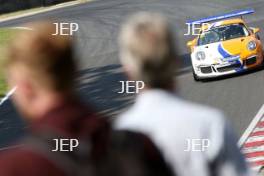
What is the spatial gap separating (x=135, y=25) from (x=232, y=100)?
38.4ft

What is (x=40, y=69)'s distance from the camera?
2.87m

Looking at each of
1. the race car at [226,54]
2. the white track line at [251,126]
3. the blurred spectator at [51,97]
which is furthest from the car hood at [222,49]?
the blurred spectator at [51,97]

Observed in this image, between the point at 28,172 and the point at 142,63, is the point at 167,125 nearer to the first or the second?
the point at 142,63

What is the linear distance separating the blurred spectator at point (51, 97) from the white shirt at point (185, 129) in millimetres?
412

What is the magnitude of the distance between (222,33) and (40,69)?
50.9 feet

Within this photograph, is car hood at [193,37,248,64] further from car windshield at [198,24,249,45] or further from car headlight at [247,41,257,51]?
car windshield at [198,24,249,45]

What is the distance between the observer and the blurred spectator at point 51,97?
9.28 ft

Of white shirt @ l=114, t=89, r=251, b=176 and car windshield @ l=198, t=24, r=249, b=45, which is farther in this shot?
car windshield @ l=198, t=24, r=249, b=45

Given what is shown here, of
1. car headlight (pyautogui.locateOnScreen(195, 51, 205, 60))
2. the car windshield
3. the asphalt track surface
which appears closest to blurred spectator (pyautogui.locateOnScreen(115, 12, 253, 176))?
the asphalt track surface

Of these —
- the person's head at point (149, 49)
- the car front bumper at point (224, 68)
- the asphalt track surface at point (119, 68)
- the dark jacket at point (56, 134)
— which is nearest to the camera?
the dark jacket at point (56, 134)

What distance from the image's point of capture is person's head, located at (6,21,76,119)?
288 cm

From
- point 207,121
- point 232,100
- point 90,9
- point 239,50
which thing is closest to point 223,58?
point 239,50

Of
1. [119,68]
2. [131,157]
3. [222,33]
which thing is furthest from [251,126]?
[131,157]

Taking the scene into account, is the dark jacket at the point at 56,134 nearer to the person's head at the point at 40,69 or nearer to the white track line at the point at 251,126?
the person's head at the point at 40,69
